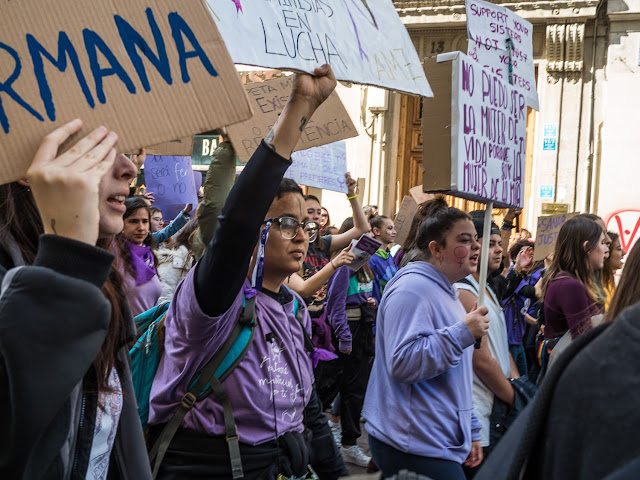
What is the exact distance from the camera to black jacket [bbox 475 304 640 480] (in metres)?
0.87

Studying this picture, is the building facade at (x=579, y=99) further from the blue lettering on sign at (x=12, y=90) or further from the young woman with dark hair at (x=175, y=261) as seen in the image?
the blue lettering on sign at (x=12, y=90)

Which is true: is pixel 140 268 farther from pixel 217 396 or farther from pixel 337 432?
pixel 337 432

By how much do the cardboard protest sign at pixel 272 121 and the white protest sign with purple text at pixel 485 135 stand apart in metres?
0.57

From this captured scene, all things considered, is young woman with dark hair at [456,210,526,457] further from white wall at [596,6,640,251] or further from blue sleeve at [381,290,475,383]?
white wall at [596,6,640,251]

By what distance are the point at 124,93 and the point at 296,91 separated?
648mm

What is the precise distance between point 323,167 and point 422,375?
3130mm

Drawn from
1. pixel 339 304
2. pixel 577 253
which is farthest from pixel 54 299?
pixel 339 304

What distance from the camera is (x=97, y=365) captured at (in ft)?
5.07

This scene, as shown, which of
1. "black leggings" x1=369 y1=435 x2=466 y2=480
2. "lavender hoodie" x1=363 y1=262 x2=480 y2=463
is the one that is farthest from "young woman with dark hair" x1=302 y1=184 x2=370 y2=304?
"black leggings" x1=369 y1=435 x2=466 y2=480

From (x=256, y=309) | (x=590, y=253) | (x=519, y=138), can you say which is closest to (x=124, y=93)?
(x=256, y=309)

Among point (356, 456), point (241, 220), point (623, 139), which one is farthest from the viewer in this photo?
point (623, 139)

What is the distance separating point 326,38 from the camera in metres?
2.29

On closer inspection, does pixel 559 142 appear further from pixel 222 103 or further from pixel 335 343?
pixel 222 103

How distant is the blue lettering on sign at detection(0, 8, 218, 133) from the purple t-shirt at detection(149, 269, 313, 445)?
0.80 m
